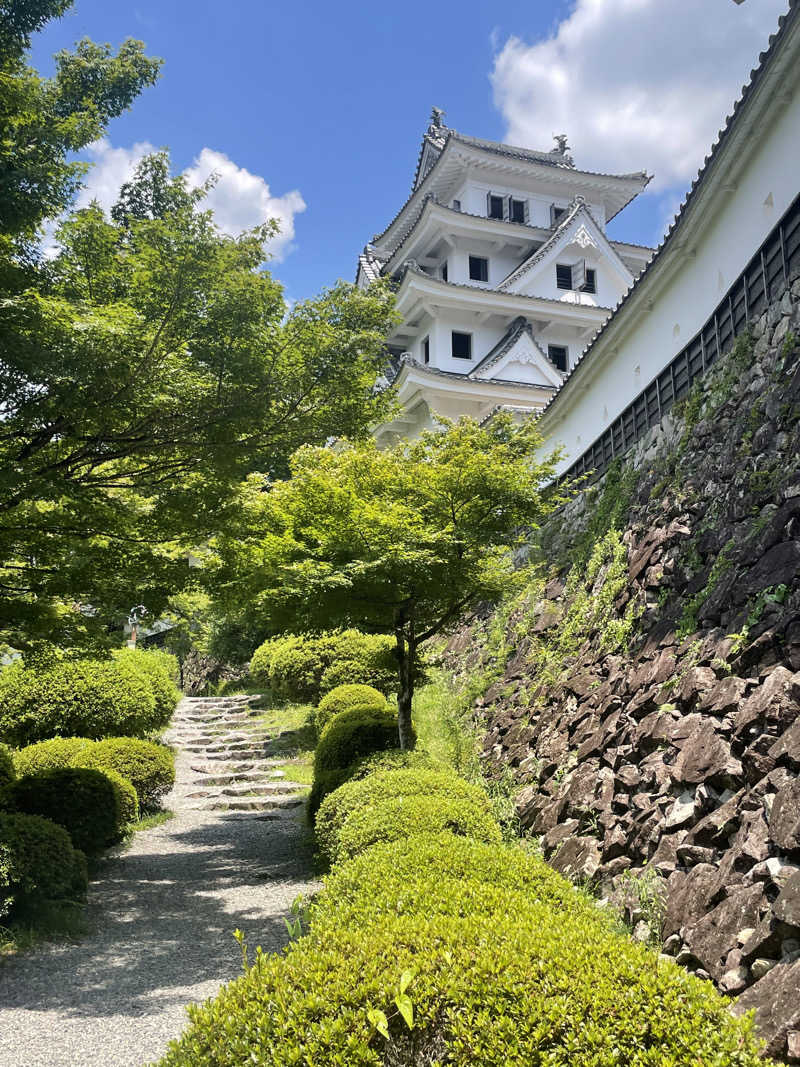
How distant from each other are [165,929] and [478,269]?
2430 centimetres

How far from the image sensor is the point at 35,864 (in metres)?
6.57

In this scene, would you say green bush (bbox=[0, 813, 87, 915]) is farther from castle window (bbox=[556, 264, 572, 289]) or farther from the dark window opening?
the dark window opening

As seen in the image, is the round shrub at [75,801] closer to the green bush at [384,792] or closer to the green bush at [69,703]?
the green bush at [69,703]

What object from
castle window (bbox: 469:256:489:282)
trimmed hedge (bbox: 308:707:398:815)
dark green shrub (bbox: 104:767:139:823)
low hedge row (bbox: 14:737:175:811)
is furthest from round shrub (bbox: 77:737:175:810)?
castle window (bbox: 469:256:489:282)

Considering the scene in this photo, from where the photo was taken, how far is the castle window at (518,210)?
27828 mm

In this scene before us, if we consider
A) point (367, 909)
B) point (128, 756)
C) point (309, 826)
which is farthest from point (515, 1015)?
point (128, 756)

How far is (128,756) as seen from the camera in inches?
399

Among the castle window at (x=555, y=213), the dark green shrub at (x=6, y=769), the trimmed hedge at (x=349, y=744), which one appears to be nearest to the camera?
the dark green shrub at (x=6, y=769)

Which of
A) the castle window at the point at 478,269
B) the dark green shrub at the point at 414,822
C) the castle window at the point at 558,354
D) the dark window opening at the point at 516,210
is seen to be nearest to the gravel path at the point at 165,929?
the dark green shrub at the point at 414,822

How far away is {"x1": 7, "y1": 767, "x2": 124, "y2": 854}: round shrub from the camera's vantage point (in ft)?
26.9

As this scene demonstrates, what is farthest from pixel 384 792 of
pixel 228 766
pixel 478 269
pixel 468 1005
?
pixel 478 269

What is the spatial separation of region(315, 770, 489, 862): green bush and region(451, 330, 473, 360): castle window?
19.3 m

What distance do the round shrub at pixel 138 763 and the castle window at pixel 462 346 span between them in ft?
57.8

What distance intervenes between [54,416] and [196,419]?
1.05 metres
